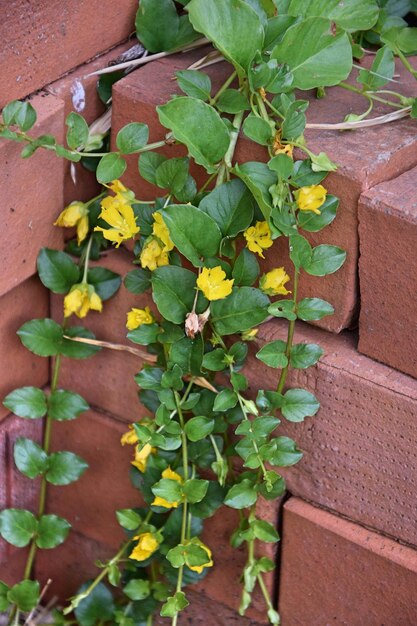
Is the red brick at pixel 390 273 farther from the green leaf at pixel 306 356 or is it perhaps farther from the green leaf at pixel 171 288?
the green leaf at pixel 171 288

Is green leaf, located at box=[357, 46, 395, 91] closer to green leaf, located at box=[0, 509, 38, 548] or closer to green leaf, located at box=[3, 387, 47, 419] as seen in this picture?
green leaf, located at box=[3, 387, 47, 419]

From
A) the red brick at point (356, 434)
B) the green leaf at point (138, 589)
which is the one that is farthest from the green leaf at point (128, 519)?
the red brick at point (356, 434)

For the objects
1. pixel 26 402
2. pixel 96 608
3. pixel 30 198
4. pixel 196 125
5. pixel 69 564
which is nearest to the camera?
pixel 196 125

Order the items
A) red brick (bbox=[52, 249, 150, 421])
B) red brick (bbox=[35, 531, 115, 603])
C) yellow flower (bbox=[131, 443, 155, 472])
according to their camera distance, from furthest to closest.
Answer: red brick (bbox=[35, 531, 115, 603]) < red brick (bbox=[52, 249, 150, 421]) < yellow flower (bbox=[131, 443, 155, 472])

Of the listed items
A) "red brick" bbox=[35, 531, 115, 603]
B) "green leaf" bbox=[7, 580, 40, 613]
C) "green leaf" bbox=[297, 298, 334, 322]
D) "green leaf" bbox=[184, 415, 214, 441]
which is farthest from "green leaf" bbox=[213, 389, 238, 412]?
"red brick" bbox=[35, 531, 115, 603]

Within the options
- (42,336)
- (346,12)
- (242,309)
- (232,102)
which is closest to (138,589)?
(42,336)

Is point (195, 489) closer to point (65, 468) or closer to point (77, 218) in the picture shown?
point (65, 468)
